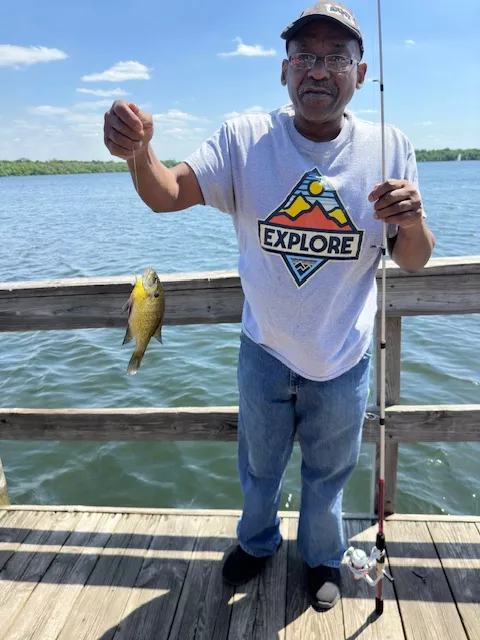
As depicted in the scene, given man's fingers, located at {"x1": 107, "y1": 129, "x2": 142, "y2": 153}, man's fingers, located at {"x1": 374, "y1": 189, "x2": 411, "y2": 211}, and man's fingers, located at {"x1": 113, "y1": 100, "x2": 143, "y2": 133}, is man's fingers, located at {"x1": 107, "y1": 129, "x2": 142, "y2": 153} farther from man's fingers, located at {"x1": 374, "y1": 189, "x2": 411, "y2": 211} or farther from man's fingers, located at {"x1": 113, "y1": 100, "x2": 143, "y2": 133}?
man's fingers, located at {"x1": 374, "y1": 189, "x2": 411, "y2": 211}

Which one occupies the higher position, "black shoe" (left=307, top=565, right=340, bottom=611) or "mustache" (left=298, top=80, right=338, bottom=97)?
"mustache" (left=298, top=80, right=338, bottom=97)

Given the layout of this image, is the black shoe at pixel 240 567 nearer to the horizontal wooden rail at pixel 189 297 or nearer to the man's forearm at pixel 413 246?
the horizontal wooden rail at pixel 189 297

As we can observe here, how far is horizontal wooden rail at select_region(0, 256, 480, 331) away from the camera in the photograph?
8.07ft

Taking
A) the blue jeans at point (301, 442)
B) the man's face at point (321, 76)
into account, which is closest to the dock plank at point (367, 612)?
the blue jeans at point (301, 442)

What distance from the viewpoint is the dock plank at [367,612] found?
2189 mm

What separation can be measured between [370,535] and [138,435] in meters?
1.38

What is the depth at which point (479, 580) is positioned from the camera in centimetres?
243

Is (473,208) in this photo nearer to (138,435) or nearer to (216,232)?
(216,232)

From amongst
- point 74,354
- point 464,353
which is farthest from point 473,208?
point 74,354

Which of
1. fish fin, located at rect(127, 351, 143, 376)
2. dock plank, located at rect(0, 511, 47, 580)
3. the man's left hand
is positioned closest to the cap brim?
the man's left hand

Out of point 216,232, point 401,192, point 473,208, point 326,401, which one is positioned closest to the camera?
point 401,192

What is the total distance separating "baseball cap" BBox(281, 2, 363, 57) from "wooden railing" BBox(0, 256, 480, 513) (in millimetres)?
1052

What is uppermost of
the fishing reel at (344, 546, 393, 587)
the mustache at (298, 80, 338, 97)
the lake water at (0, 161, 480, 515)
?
the mustache at (298, 80, 338, 97)

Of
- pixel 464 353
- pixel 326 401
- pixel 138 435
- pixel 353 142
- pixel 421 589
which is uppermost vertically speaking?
pixel 353 142
